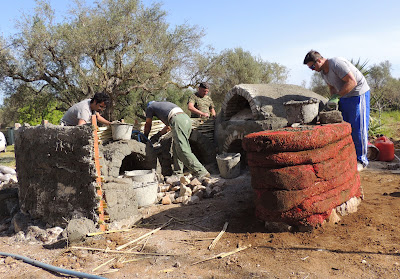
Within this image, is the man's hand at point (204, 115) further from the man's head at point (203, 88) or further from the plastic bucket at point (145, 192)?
the plastic bucket at point (145, 192)

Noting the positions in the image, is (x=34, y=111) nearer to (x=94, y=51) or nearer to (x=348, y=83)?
(x=94, y=51)

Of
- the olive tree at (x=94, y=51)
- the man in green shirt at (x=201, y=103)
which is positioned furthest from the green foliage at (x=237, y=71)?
the man in green shirt at (x=201, y=103)

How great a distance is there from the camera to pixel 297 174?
3.16 metres

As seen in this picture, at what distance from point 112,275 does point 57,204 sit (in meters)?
1.79

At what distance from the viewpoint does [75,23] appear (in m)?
12.8

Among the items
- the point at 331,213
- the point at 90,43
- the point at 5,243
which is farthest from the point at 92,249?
the point at 90,43

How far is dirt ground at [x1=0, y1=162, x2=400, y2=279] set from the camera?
2.69 meters

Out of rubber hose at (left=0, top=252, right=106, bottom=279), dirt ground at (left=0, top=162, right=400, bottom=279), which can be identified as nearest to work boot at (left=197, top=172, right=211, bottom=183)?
dirt ground at (left=0, top=162, right=400, bottom=279)

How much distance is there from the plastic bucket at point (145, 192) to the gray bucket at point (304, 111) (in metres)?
2.48

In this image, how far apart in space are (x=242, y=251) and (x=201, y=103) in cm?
522

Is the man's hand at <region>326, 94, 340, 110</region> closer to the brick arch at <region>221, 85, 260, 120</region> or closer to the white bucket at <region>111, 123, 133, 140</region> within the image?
the brick arch at <region>221, 85, 260, 120</region>

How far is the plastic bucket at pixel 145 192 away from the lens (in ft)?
16.4

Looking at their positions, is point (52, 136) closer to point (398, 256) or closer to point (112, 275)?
point (112, 275)

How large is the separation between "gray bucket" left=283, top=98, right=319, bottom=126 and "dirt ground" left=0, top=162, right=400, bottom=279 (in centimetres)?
132
